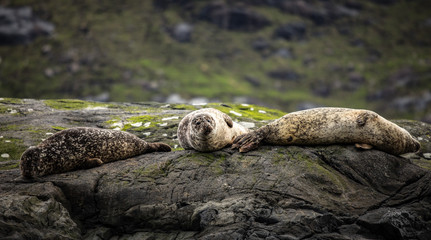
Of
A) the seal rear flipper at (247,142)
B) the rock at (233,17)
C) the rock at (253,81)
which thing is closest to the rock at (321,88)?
the rock at (253,81)

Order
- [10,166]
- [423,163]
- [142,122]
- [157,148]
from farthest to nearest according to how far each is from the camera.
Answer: [142,122] < [157,148] < [10,166] < [423,163]

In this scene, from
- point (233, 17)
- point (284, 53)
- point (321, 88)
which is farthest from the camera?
point (233, 17)

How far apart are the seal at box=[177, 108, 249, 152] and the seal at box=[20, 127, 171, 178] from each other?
6.03 ft

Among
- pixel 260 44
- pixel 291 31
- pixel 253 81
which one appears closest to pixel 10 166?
pixel 253 81

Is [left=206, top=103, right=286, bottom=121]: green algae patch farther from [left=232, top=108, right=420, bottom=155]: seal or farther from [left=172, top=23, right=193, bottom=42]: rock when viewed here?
[left=172, top=23, right=193, bottom=42]: rock

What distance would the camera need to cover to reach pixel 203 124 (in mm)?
10688

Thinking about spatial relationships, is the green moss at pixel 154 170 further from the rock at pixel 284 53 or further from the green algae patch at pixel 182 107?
the rock at pixel 284 53

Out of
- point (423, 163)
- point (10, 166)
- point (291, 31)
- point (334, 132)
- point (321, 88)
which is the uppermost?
point (291, 31)

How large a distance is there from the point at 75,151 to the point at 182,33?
578 feet

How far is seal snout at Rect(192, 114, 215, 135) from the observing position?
10586 millimetres

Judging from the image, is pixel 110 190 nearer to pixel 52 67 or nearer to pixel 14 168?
pixel 14 168

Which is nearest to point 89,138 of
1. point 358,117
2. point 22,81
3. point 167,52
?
point 358,117

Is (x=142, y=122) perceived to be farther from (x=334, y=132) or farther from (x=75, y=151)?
(x=334, y=132)

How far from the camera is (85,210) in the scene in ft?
31.3
